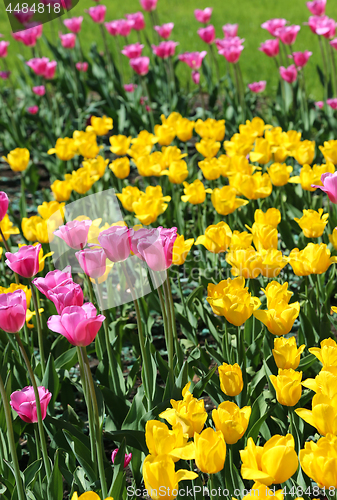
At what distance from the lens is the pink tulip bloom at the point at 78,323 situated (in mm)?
1078

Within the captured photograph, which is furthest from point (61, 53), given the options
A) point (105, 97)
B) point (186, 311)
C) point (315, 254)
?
point (315, 254)

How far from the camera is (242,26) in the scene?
8297mm

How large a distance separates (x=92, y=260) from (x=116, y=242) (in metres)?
0.07

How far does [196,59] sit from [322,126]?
125 centimetres

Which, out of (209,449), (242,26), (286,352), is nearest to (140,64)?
(286,352)

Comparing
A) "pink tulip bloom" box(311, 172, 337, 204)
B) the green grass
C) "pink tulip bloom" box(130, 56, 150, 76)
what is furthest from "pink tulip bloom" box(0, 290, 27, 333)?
the green grass

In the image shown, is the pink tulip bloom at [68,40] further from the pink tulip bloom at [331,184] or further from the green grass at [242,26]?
the pink tulip bloom at [331,184]

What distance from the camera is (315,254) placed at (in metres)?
1.60

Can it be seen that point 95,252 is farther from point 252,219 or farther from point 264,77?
point 264,77

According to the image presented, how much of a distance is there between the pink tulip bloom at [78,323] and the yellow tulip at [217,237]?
79cm

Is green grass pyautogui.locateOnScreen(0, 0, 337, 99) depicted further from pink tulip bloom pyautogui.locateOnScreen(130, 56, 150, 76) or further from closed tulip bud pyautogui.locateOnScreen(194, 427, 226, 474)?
closed tulip bud pyautogui.locateOnScreen(194, 427, 226, 474)

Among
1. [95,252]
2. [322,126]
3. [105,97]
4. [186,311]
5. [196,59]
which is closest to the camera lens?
[95,252]

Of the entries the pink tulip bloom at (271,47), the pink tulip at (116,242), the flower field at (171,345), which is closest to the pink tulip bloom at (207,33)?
the pink tulip bloom at (271,47)

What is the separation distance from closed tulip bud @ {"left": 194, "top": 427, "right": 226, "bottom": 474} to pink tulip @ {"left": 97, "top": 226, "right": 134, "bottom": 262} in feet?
1.59
